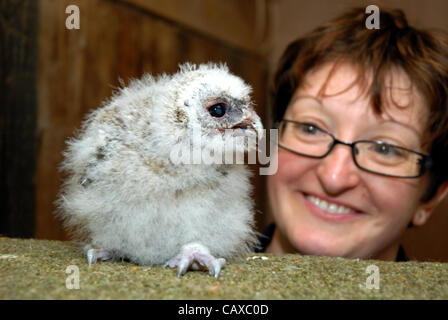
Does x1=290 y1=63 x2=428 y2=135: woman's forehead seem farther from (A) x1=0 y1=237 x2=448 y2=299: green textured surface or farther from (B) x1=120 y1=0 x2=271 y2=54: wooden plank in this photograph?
(B) x1=120 y1=0 x2=271 y2=54: wooden plank

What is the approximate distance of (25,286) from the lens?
3.73 feet

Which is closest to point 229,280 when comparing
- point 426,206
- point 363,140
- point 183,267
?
point 183,267

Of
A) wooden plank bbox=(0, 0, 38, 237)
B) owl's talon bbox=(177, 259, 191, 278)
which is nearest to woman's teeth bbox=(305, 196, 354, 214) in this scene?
owl's talon bbox=(177, 259, 191, 278)

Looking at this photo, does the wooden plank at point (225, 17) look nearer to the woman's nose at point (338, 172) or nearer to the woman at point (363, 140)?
the woman at point (363, 140)

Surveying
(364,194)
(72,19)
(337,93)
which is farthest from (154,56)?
(364,194)

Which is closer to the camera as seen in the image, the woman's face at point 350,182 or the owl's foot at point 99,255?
the owl's foot at point 99,255

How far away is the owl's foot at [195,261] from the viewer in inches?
50.8

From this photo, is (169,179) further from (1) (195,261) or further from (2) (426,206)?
(2) (426,206)

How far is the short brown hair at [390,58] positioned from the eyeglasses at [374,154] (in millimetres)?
132

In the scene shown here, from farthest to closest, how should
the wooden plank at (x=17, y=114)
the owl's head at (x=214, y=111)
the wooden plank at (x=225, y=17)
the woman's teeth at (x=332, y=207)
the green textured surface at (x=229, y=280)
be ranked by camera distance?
the wooden plank at (x=225, y=17), the wooden plank at (x=17, y=114), the woman's teeth at (x=332, y=207), the owl's head at (x=214, y=111), the green textured surface at (x=229, y=280)

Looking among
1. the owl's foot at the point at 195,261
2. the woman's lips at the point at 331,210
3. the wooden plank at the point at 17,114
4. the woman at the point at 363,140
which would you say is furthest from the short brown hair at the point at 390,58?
the wooden plank at the point at 17,114

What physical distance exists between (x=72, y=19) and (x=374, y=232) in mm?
2217
